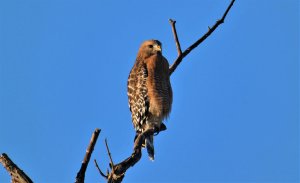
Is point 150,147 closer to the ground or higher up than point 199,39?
closer to the ground

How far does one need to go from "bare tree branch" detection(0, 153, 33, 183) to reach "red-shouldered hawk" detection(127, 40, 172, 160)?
3.89 meters

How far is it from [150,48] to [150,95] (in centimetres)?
116

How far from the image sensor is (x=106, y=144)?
512cm

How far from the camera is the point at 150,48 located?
32.7 feet

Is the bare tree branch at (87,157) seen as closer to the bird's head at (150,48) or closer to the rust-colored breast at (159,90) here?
the rust-colored breast at (159,90)

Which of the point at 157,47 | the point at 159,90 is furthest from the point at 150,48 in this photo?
the point at 159,90

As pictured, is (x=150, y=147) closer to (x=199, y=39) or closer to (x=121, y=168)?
(x=199, y=39)

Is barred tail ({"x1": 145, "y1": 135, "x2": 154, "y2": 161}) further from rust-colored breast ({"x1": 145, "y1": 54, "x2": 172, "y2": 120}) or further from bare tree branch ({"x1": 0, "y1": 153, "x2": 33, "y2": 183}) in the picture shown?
bare tree branch ({"x1": 0, "y1": 153, "x2": 33, "y2": 183})

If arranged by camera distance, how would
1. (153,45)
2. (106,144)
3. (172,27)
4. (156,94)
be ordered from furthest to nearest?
(153,45), (156,94), (172,27), (106,144)

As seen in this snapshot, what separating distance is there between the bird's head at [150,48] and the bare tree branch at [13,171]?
4.98 meters

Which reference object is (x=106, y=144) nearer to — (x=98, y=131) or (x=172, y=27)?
(x=98, y=131)

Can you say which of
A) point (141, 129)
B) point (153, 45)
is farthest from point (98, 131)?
point (153, 45)

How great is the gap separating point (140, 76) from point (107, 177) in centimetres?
432

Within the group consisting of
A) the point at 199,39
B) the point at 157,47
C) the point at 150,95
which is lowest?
the point at 199,39
